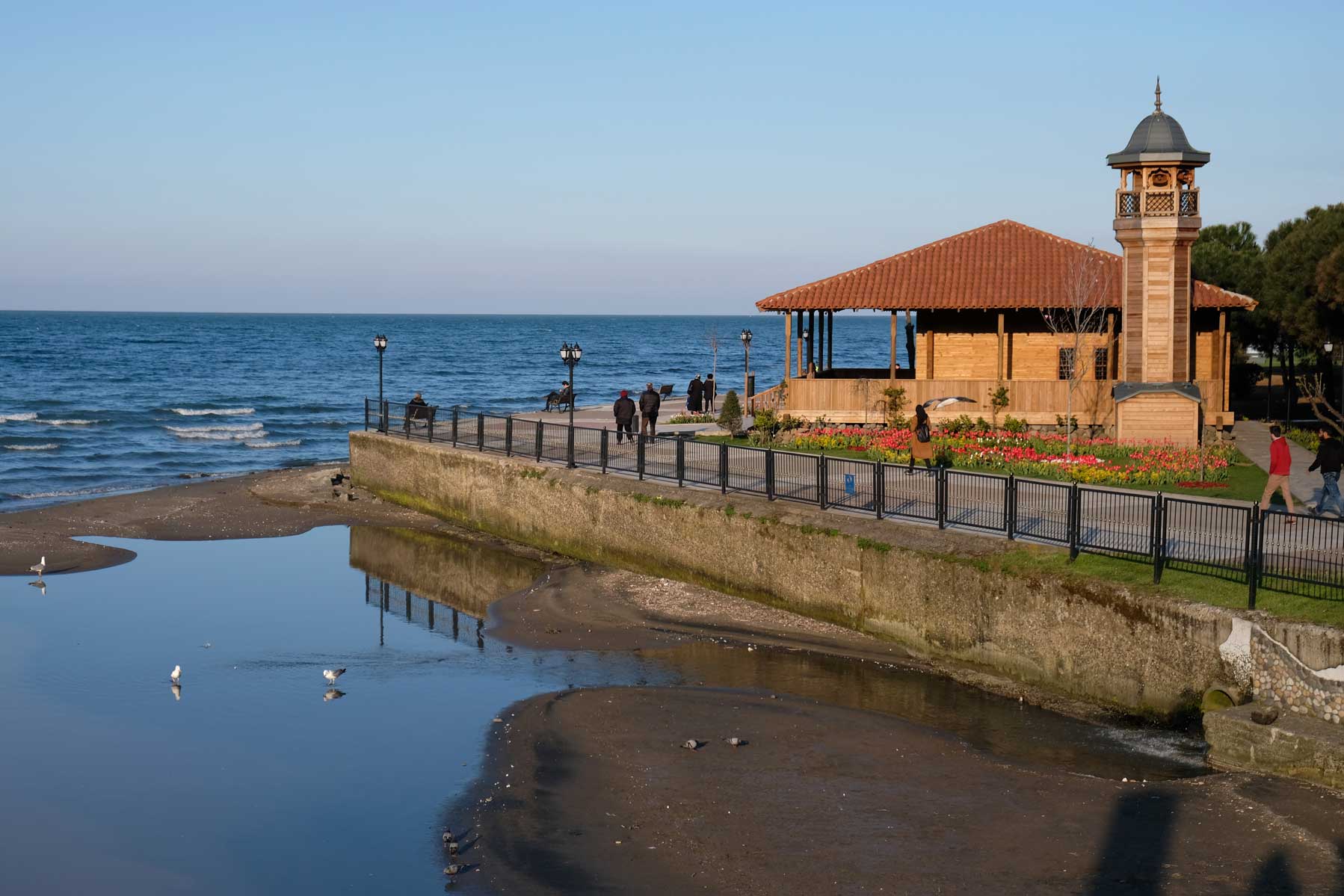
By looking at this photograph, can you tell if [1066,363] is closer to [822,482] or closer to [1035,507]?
[822,482]

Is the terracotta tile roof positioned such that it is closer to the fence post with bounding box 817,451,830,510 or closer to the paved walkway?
the paved walkway

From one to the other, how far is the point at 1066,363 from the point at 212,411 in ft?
146

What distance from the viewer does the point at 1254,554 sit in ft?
46.4

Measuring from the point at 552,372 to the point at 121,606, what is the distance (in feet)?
282

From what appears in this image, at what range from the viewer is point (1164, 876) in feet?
34.9

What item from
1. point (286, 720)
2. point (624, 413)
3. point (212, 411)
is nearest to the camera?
point (286, 720)

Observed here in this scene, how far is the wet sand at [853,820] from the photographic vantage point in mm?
10805

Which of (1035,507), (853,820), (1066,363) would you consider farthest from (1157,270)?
(853,820)

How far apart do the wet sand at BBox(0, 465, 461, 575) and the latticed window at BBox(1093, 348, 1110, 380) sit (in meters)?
17.5

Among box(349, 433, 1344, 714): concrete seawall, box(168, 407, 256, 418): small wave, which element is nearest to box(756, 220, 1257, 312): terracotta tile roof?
box(349, 433, 1344, 714): concrete seawall

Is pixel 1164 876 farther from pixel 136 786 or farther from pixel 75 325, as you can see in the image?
pixel 75 325

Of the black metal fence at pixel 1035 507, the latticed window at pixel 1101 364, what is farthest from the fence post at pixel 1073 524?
the latticed window at pixel 1101 364

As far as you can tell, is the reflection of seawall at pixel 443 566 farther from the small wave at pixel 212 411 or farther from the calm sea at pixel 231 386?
the small wave at pixel 212 411

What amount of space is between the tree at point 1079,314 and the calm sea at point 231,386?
2531 cm
